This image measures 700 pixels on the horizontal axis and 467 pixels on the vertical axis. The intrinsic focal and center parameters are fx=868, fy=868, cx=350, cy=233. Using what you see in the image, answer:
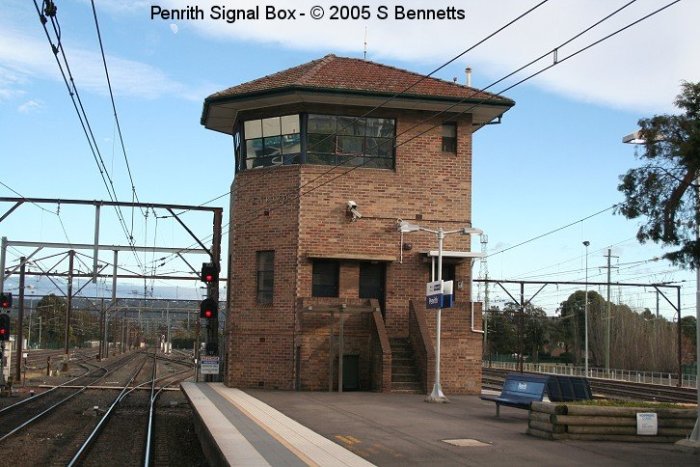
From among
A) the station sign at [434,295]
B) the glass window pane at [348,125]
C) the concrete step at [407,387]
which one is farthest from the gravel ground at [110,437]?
the glass window pane at [348,125]

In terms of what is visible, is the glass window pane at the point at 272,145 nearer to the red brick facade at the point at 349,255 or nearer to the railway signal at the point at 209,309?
the red brick facade at the point at 349,255

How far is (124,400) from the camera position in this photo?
29766 millimetres

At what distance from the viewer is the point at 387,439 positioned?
13.5m

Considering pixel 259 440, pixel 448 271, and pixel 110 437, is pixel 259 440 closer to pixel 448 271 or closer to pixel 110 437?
pixel 110 437

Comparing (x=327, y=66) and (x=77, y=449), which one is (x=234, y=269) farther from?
(x=77, y=449)

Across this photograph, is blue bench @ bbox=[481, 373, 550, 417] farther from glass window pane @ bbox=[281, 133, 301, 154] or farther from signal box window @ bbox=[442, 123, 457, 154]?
glass window pane @ bbox=[281, 133, 301, 154]

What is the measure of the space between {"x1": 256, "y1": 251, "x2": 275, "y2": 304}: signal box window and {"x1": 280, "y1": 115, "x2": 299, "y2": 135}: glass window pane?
3662mm

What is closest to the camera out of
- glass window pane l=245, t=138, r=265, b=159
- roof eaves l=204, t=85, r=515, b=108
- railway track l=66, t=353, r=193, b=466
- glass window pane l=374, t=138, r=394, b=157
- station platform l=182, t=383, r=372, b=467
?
station platform l=182, t=383, r=372, b=467

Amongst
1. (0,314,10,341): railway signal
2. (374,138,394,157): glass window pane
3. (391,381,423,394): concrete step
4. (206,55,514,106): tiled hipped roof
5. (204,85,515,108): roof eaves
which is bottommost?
(391,381,423,394): concrete step

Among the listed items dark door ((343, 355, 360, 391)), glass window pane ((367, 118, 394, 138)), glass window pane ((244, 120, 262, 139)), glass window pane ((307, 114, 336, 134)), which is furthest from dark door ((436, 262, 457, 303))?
glass window pane ((244, 120, 262, 139))

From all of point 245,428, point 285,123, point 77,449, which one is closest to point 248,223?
point 285,123

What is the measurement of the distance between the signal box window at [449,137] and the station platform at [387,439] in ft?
29.8

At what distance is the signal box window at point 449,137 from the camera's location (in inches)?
1044

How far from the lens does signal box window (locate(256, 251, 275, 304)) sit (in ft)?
84.7
